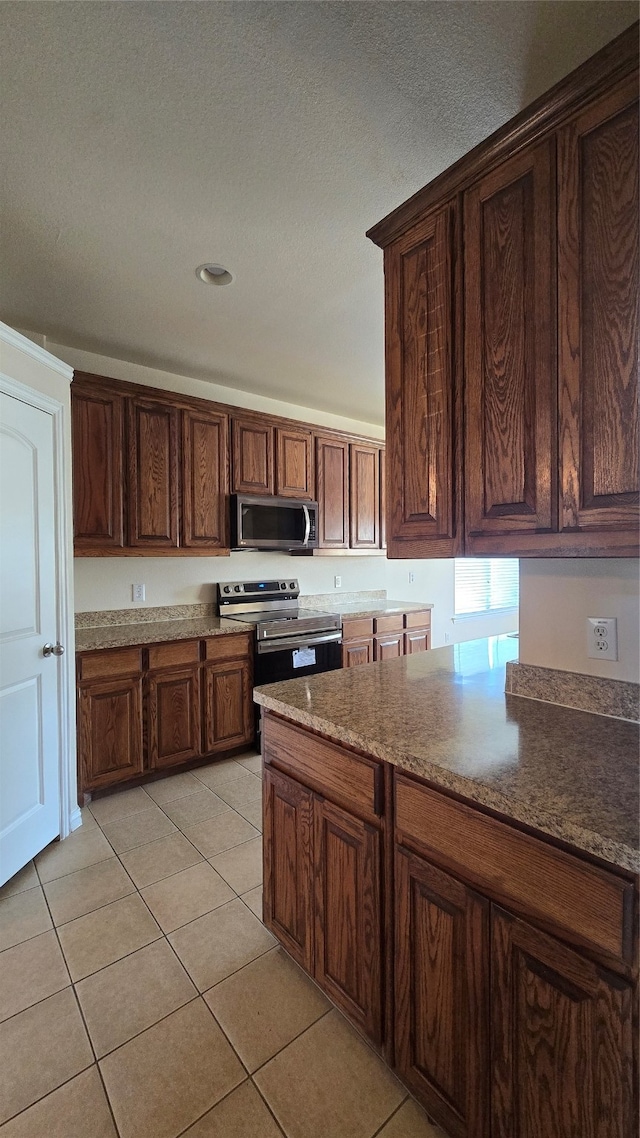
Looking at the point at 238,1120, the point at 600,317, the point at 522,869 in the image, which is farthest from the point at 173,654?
the point at 600,317

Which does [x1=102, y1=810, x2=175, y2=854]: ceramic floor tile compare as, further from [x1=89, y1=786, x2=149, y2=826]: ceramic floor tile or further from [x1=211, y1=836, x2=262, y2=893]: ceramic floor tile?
[x1=211, y1=836, x2=262, y2=893]: ceramic floor tile

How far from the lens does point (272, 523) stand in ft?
11.6

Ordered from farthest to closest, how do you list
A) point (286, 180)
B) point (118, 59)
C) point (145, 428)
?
point (145, 428) < point (286, 180) < point (118, 59)

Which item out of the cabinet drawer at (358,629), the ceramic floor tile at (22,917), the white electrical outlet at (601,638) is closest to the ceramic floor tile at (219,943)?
the ceramic floor tile at (22,917)

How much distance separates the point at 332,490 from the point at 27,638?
8.33 feet

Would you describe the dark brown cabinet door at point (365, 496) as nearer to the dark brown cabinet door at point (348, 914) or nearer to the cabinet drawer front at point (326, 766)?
the cabinet drawer front at point (326, 766)

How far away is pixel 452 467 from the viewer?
1.35 metres

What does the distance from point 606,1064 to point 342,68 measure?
85.6 inches

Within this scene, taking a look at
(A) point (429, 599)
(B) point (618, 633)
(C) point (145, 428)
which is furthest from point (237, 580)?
(B) point (618, 633)

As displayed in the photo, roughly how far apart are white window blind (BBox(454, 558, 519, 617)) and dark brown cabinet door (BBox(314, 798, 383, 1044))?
14.5 ft

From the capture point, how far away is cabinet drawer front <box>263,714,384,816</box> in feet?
3.82

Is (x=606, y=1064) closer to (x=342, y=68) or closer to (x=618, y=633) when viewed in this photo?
(x=618, y=633)

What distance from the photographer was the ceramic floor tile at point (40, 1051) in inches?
47.5

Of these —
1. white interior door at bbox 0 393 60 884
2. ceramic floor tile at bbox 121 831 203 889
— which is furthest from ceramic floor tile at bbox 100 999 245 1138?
white interior door at bbox 0 393 60 884
